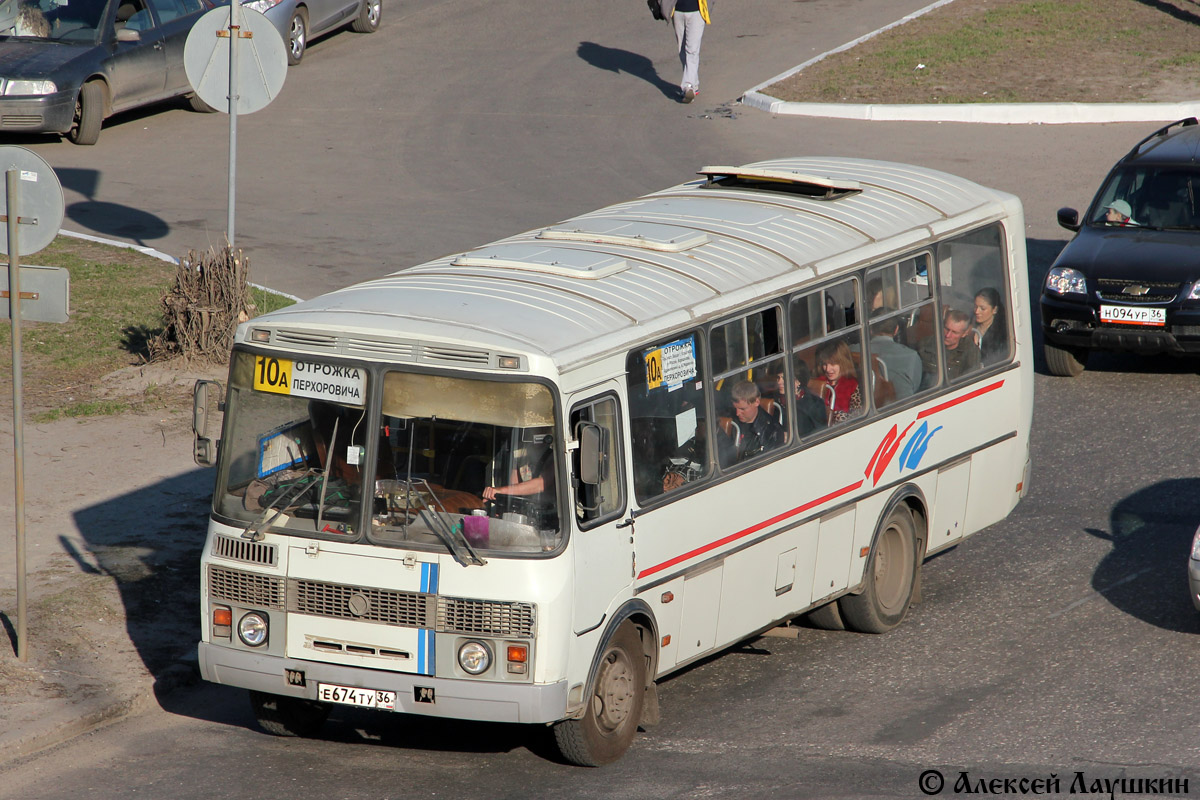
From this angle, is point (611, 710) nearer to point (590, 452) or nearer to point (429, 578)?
point (429, 578)

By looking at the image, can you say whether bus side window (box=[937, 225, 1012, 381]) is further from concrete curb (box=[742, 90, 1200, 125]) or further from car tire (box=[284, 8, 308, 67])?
car tire (box=[284, 8, 308, 67])

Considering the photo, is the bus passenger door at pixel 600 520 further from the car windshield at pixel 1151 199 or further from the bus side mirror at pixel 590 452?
the car windshield at pixel 1151 199

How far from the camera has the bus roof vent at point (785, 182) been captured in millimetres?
10703

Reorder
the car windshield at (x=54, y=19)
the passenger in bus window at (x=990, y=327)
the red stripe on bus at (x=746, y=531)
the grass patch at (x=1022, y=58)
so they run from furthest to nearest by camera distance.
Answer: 1. the grass patch at (x=1022, y=58)
2. the car windshield at (x=54, y=19)
3. the passenger in bus window at (x=990, y=327)
4. the red stripe on bus at (x=746, y=531)

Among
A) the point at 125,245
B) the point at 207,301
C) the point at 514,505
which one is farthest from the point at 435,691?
the point at 125,245

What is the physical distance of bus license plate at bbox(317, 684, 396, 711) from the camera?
303 inches

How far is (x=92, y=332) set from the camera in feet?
51.2

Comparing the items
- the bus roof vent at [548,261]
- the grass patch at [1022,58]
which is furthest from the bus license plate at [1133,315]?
the grass patch at [1022,58]

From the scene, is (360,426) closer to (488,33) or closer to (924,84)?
(924,84)

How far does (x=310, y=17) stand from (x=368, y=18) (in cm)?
236

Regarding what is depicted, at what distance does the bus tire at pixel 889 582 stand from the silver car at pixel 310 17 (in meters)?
16.3

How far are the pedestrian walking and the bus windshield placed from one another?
55.3ft

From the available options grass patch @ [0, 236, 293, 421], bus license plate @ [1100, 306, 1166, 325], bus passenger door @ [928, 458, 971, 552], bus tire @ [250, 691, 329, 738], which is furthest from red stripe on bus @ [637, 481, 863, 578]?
grass patch @ [0, 236, 293, 421]

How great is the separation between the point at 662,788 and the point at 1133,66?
21.0 meters
